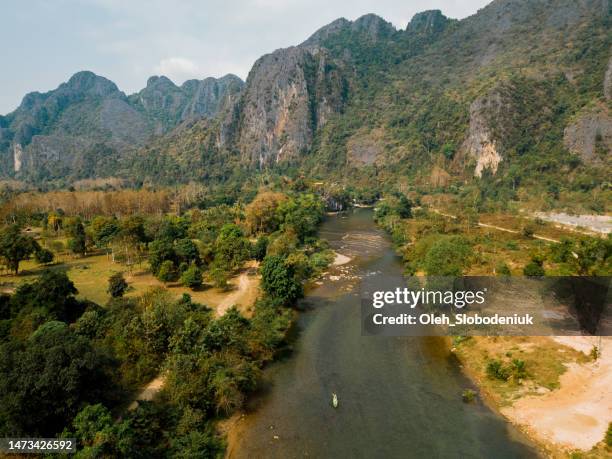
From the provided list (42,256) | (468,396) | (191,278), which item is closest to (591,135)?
(468,396)

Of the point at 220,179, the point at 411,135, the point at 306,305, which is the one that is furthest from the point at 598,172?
the point at 220,179

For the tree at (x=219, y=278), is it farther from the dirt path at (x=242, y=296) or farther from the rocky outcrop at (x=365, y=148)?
the rocky outcrop at (x=365, y=148)

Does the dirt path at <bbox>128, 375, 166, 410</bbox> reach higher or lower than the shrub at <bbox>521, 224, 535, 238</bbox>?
lower

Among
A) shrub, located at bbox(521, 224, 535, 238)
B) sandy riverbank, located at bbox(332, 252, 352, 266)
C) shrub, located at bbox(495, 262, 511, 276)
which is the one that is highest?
shrub, located at bbox(521, 224, 535, 238)

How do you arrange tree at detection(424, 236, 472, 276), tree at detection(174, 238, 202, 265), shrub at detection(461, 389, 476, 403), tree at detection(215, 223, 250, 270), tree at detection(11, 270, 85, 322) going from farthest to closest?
tree at detection(215, 223, 250, 270), tree at detection(174, 238, 202, 265), tree at detection(424, 236, 472, 276), tree at detection(11, 270, 85, 322), shrub at detection(461, 389, 476, 403)

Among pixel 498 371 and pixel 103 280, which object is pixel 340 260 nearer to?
pixel 103 280

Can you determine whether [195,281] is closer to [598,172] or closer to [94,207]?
[94,207]

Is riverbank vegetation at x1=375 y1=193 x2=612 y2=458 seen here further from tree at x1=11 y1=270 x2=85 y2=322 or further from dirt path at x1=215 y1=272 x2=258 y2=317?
tree at x1=11 y1=270 x2=85 y2=322

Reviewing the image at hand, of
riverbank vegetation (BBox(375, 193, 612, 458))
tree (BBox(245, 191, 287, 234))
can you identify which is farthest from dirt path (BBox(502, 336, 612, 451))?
tree (BBox(245, 191, 287, 234))
